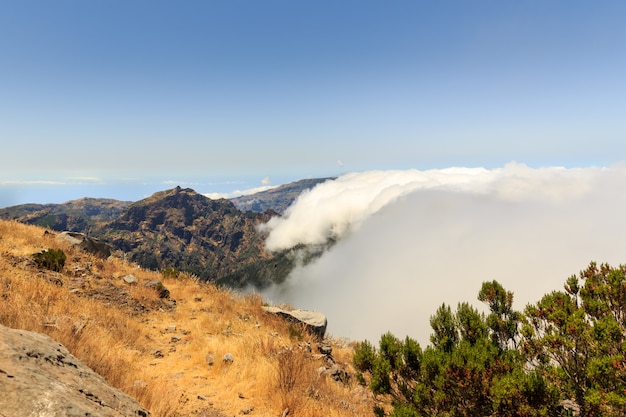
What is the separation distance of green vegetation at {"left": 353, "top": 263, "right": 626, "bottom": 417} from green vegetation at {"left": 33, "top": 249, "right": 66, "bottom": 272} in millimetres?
15666

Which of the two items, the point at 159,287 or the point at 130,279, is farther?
the point at 130,279

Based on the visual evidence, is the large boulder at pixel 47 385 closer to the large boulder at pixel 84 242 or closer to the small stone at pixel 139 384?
the small stone at pixel 139 384

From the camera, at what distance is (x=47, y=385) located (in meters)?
3.71

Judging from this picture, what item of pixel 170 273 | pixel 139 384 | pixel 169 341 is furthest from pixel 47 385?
pixel 170 273

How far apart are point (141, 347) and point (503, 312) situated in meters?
11.9

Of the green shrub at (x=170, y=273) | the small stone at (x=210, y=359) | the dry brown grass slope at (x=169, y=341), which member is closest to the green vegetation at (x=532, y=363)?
the dry brown grass slope at (x=169, y=341)

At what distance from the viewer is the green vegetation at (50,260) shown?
1452cm

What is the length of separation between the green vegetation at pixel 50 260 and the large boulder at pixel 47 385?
486 inches

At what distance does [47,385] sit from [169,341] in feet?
28.0

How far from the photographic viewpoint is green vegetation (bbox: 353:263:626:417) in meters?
5.90

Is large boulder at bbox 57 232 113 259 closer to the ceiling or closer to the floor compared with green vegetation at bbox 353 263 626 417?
closer to the ceiling

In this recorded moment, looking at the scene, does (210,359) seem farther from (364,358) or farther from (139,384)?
(364,358)

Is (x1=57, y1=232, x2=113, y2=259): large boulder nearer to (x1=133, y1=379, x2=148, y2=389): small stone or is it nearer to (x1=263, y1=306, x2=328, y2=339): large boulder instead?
(x1=263, y1=306, x2=328, y2=339): large boulder

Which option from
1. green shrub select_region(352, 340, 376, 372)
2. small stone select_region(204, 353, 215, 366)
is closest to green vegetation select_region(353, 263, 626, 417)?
green shrub select_region(352, 340, 376, 372)
